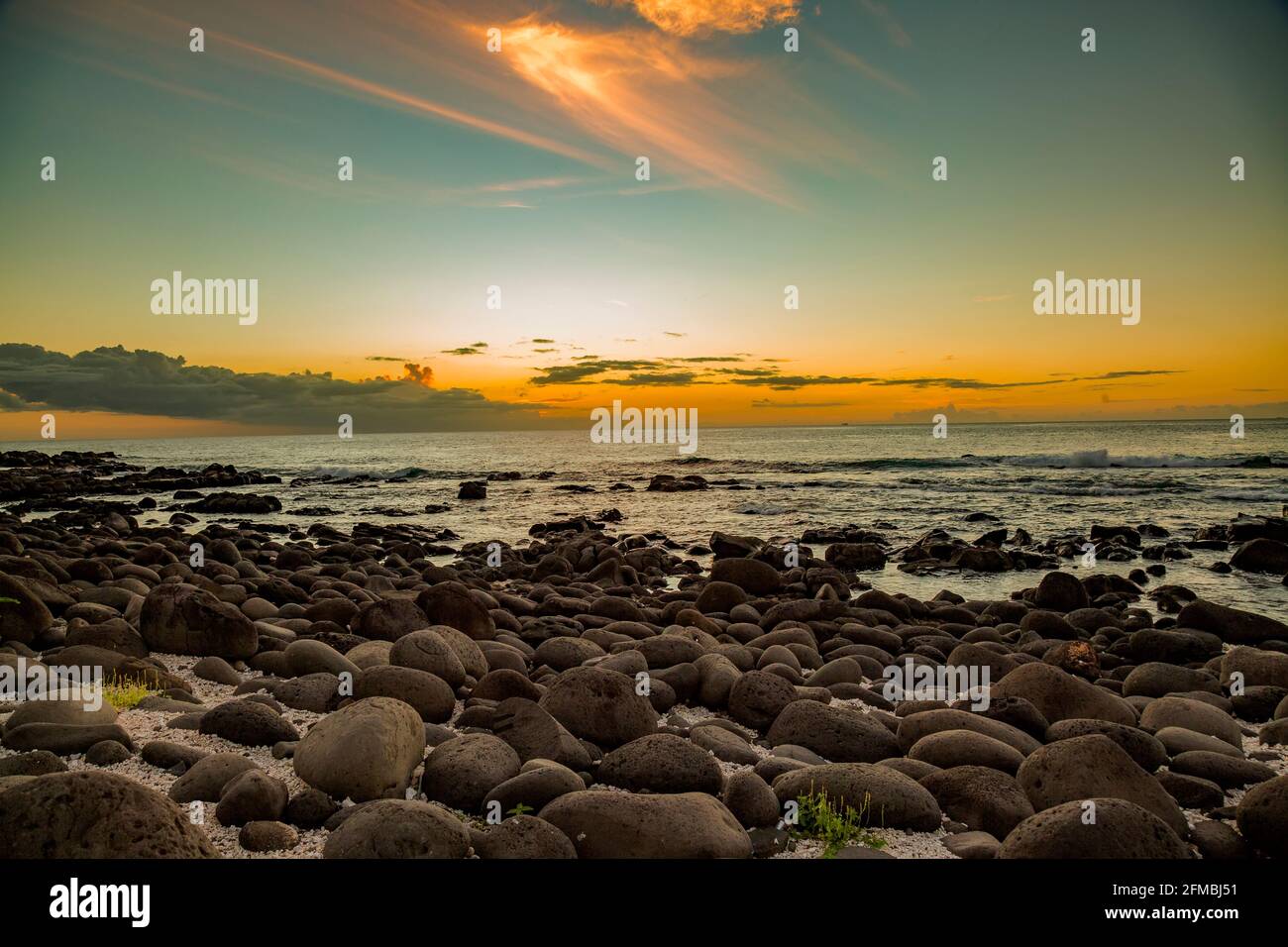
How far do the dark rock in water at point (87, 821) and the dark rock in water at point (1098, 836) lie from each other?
14.0ft

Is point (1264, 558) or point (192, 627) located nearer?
point (192, 627)

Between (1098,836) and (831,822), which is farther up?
(1098,836)

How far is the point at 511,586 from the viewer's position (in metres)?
15.5

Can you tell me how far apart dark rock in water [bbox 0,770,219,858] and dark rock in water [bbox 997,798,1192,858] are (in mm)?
4262

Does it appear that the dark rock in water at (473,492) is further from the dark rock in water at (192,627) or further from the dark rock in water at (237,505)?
the dark rock in water at (192,627)

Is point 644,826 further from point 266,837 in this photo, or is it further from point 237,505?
point 237,505

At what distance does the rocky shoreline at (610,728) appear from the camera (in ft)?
13.9

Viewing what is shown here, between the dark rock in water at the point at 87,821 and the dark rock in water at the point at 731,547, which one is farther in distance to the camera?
the dark rock in water at the point at 731,547

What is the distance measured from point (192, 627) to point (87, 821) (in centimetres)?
485

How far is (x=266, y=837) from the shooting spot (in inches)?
164

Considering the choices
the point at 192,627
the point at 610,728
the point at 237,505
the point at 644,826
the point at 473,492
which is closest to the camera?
the point at 644,826

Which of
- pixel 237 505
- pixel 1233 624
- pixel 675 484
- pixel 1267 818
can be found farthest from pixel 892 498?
pixel 1267 818

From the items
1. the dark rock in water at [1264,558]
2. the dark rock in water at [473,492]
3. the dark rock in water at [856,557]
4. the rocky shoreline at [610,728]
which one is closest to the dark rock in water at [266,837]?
the rocky shoreline at [610,728]
